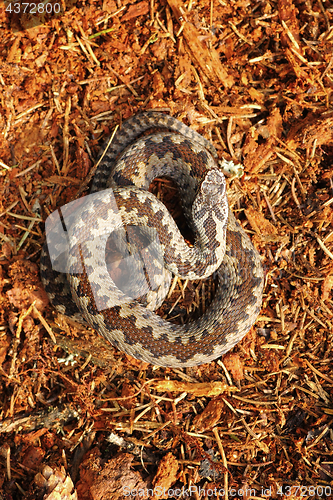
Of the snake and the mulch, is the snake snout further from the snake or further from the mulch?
the mulch

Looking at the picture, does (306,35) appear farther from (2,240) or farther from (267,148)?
(2,240)

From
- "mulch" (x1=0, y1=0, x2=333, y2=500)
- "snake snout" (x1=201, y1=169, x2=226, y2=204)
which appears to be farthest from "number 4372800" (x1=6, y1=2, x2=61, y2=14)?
"snake snout" (x1=201, y1=169, x2=226, y2=204)

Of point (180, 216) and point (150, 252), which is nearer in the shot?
point (150, 252)

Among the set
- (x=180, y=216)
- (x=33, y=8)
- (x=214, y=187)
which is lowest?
(x=180, y=216)

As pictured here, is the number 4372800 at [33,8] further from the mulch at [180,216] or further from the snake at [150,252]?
the snake at [150,252]

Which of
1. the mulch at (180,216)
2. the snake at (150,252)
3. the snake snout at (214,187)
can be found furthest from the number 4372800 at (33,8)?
the snake snout at (214,187)

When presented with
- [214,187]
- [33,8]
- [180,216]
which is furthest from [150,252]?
[33,8]

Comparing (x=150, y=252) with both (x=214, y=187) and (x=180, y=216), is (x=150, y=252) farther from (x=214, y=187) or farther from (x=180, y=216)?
(x=214, y=187)
